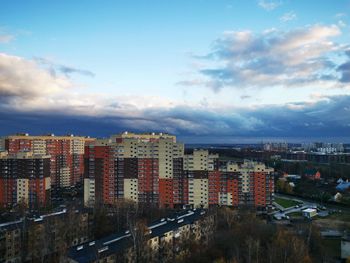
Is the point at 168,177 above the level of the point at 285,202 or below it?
above

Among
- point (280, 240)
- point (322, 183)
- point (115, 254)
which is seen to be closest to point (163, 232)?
point (115, 254)

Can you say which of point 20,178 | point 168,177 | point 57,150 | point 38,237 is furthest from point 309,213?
point 57,150

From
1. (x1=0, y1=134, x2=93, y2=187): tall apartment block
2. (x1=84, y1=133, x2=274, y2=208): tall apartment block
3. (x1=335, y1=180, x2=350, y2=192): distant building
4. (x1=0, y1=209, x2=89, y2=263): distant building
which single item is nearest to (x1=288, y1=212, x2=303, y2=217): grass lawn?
(x1=84, y1=133, x2=274, y2=208): tall apartment block

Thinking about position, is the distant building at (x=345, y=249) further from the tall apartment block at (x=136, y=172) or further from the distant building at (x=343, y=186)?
the distant building at (x=343, y=186)

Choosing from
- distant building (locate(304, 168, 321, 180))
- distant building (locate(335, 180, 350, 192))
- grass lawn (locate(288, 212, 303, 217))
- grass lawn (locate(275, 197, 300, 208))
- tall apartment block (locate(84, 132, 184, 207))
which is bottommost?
grass lawn (locate(288, 212, 303, 217))

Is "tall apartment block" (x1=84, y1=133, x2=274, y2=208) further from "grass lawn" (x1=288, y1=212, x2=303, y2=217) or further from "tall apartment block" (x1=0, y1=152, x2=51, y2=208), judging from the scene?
"tall apartment block" (x1=0, y1=152, x2=51, y2=208)

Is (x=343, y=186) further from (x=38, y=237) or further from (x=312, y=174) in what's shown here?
(x=38, y=237)

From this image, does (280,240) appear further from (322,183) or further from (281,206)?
(322,183)
